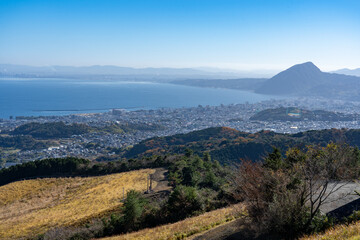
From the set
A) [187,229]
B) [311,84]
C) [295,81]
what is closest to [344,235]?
[187,229]

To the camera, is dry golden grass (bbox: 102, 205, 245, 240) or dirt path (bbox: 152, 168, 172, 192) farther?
dirt path (bbox: 152, 168, 172, 192)

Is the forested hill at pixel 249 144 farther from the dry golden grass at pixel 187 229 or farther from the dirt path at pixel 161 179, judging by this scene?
the dry golden grass at pixel 187 229

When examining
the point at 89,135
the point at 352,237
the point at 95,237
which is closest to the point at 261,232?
the point at 352,237

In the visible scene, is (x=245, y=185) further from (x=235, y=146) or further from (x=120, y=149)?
(x=120, y=149)

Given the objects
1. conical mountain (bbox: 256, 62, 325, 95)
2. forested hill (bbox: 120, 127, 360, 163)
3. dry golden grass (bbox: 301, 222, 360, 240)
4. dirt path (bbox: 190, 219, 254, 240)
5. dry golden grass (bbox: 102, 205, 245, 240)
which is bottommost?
forested hill (bbox: 120, 127, 360, 163)

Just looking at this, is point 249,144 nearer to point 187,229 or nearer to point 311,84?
point 187,229

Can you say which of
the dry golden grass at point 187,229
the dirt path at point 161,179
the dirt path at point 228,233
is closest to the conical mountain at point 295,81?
the dirt path at point 161,179

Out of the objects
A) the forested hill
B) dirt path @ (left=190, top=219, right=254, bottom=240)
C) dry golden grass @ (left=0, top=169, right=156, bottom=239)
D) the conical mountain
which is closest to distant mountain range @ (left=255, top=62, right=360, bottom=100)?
the conical mountain

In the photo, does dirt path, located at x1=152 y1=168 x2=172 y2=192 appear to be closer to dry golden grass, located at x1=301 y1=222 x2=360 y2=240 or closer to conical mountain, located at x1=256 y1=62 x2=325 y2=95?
dry golden grass, located at x1=301 y1=222 x2=360 y2=240
